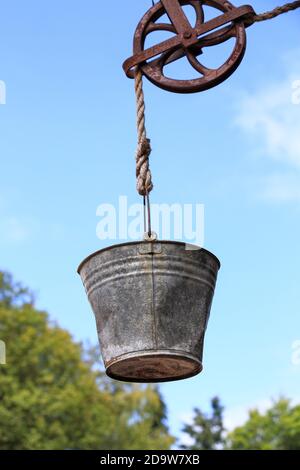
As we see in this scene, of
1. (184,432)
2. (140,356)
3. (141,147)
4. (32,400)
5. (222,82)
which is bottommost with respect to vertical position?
(140,356)

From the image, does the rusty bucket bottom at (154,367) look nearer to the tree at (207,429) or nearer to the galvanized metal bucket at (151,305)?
the galvanized metal bucket at (151,305)

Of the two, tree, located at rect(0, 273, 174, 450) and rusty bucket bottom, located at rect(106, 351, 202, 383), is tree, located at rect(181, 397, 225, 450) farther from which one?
rusty bucket bottom, located at rect(106, 351, 202, 383)

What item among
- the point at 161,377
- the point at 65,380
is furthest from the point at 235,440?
the point at 161,377

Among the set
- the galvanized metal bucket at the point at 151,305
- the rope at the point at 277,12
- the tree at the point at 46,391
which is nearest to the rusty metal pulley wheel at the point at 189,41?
the rope at the point at 277,12

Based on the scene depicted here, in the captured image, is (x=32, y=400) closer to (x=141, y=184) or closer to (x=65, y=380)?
(x=65, y=380)

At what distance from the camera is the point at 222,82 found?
3555 mm

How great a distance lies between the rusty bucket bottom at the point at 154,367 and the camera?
3318mm

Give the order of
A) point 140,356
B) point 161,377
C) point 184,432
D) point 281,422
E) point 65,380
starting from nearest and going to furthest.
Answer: point 140,356 < point 161,377 < point 65,380 < point 281,422 < point 184,432

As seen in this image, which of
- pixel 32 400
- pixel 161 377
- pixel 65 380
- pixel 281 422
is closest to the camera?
pixel 161 377

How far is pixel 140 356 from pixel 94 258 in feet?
1.36

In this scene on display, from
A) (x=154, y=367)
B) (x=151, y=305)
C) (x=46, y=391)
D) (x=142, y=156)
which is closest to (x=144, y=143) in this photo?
(x=142, y=156)

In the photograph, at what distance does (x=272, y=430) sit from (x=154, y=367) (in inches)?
1230

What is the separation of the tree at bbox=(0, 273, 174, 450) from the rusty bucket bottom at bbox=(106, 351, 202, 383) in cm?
1908

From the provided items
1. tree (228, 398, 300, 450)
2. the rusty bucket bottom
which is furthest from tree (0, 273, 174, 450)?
the rusty bucket bottom
